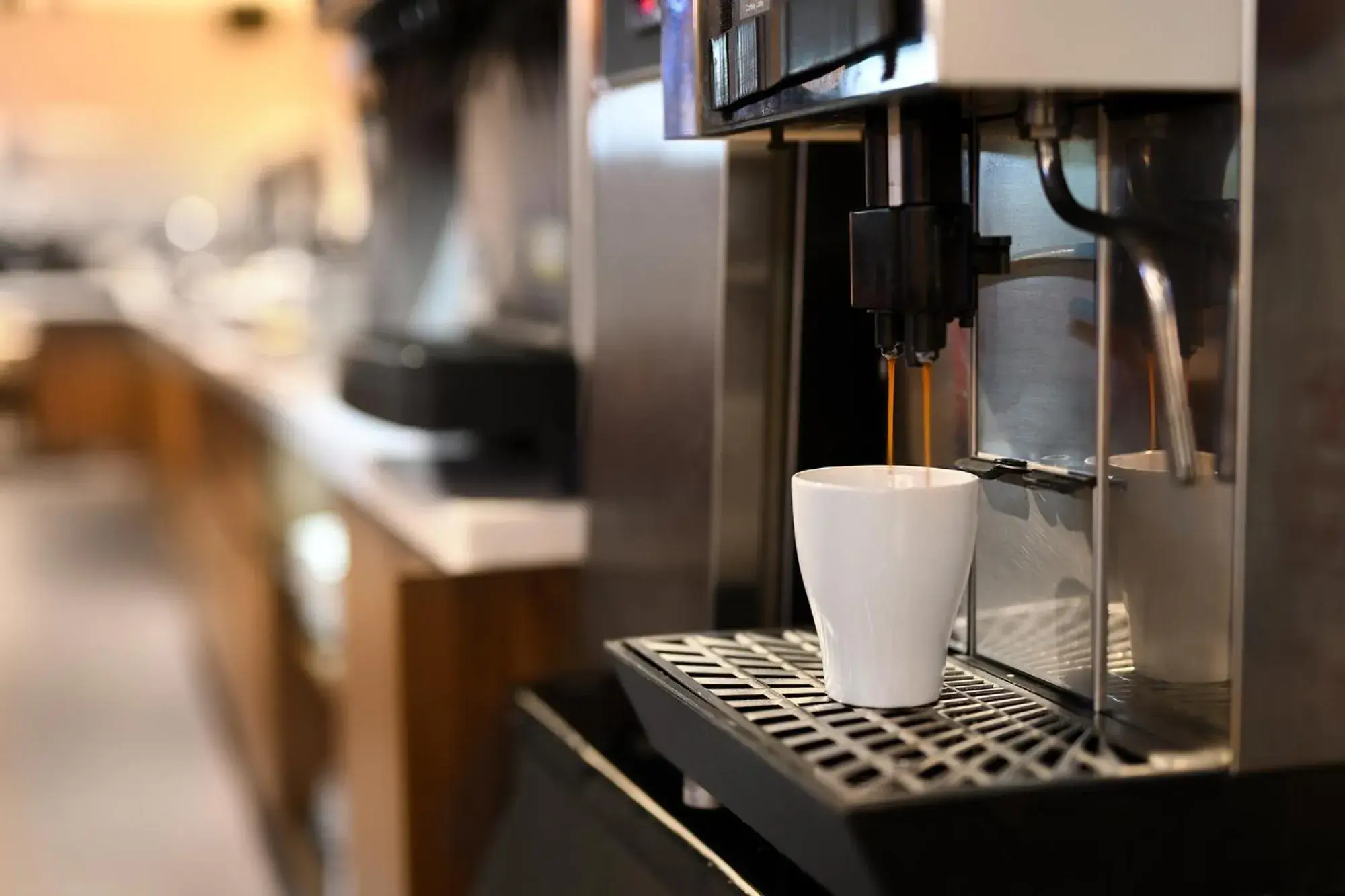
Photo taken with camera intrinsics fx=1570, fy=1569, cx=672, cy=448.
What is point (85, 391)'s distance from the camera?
254 inches

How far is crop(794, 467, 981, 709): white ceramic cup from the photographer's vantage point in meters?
0.74

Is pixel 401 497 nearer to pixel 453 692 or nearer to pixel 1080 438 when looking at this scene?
pixel 453 692

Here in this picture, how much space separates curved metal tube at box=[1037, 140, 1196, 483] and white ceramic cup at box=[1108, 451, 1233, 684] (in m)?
0.02

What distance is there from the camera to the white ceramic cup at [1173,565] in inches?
28.6

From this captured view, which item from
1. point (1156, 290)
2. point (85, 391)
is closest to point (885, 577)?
point (1156, 290)

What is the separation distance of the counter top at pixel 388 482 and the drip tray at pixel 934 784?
0.59 meters

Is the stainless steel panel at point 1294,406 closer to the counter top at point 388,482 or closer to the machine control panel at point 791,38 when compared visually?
the machine control panel at point 791,38

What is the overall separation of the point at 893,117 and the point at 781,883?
40cm

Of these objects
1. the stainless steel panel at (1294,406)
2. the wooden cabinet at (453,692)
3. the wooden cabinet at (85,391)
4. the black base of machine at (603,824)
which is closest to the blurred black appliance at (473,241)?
the wooden cabinet at (453,692)

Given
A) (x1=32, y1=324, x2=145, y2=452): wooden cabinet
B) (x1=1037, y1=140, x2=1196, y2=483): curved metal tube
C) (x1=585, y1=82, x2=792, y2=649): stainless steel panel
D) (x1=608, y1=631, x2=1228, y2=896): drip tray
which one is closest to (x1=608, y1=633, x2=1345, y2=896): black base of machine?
(x1=608, y1=631, x2=1228, y2=896): drip tray

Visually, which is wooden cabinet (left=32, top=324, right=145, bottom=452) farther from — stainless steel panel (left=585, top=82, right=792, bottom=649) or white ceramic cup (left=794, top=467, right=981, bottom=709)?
white ceramic cup (left=794, top=467, right=981, bottom=709)

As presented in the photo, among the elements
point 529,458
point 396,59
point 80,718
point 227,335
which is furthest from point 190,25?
point 529,458

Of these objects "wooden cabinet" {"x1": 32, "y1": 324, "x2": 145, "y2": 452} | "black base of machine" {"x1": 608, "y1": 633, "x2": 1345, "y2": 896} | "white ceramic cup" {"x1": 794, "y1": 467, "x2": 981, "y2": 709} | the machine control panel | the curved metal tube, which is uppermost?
the machine control panel

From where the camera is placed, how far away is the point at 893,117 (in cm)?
75
